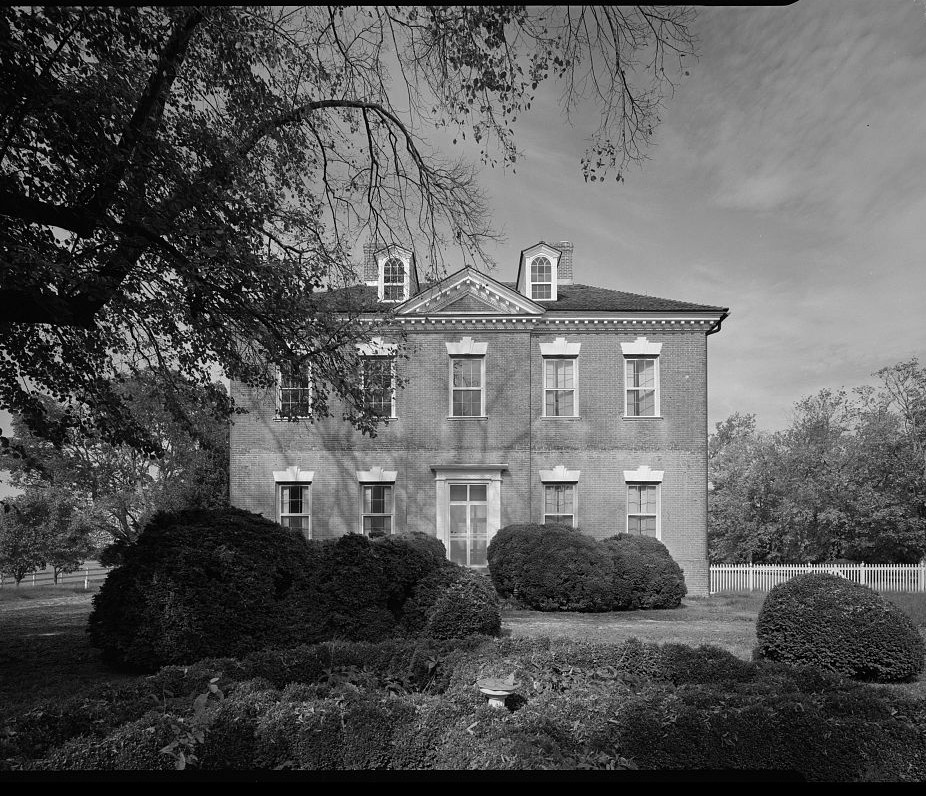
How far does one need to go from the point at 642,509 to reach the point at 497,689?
13.7 metres

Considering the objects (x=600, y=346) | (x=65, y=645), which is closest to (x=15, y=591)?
(x=65, y=645)

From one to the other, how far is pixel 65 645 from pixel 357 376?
5482 mm

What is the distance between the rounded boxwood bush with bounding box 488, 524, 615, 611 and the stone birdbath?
9.17 meters

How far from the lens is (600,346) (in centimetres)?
1825

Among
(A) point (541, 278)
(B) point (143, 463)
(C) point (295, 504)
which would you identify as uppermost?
(A) point (541, 278)

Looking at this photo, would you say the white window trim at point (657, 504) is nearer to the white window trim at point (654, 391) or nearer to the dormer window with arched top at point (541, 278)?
the white window trim at point (654, 391)

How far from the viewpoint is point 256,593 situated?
773 cm

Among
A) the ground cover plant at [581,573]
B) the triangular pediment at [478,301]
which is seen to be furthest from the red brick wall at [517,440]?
the ground cover plant at [581,573]

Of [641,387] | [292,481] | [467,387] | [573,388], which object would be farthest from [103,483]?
[641,387]

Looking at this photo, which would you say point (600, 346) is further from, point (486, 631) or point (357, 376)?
point (486, 631)

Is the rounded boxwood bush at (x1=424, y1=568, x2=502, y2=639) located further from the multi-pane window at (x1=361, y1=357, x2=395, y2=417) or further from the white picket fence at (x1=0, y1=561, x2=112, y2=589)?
the white picket fence at (x1=0, y1=561, x2=112, y2=589)

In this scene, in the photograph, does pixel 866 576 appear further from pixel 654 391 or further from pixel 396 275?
pixel 396 275

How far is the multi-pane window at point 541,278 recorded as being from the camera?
19156 mm

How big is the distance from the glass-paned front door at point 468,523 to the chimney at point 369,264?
8386mm
